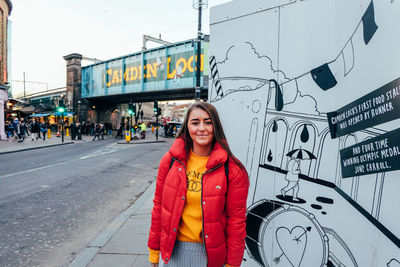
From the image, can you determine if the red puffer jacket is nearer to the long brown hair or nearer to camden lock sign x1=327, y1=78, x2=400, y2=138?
the long brown hair

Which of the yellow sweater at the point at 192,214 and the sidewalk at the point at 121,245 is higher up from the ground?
the yellow sweater at the point at 192,214

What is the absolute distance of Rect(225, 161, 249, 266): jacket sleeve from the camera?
1.71m

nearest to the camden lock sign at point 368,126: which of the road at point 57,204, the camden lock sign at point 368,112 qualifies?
the camden lock sign at point 368,112

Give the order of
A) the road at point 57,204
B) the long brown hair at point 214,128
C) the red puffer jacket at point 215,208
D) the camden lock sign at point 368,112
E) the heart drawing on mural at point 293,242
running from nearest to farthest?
the camden lock sign at point 368,112 < the red puffer jacket at point 215,208 < the long brown hair at point 214,128 < the heart drawing on mural at point 293,242 < the road at point 57,204

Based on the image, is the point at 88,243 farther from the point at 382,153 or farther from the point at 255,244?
the point at 382,153

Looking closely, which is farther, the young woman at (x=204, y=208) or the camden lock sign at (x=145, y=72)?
the camden lock sign at (x=145, y=72)

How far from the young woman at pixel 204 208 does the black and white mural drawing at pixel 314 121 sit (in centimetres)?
50

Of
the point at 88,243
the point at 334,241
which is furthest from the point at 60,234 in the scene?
the point at 334,241

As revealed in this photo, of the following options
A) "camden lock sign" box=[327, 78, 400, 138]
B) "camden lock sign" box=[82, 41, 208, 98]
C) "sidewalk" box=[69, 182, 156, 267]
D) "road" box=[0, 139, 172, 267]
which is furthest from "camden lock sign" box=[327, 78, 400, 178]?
"camden lock sign" box=[82, 41, 208, 98]

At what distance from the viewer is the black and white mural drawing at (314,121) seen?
4.85 feet

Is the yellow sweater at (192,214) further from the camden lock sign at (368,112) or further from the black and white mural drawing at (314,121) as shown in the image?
the camden lock sign at (368,112)

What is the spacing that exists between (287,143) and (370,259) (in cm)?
90

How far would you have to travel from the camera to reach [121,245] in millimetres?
3492

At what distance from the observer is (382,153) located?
149cm
